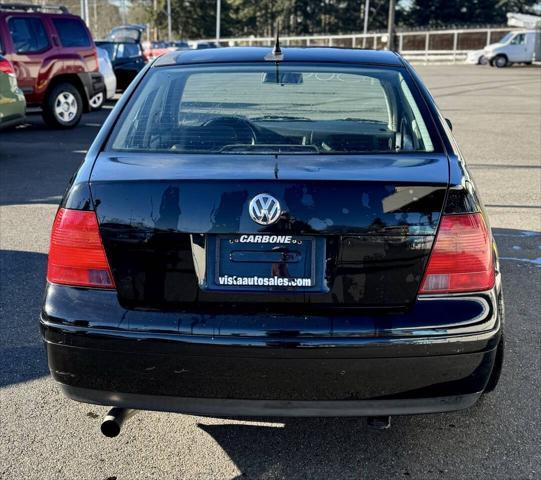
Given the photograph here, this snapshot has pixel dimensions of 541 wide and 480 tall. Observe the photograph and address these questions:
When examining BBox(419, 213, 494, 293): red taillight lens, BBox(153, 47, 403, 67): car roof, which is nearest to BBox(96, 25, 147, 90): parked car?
BBox(153, 47, 403, 67): car roof

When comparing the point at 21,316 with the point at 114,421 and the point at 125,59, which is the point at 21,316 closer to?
the point at 114,421

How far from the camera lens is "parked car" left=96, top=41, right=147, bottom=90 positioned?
19453mm

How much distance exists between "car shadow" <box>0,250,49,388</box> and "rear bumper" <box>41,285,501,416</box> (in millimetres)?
1205

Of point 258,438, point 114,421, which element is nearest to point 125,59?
point 258,438

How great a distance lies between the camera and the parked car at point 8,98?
32.1 ft

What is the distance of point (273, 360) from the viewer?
2.47 meters

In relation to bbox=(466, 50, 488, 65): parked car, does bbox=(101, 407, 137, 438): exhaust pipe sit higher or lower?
higher

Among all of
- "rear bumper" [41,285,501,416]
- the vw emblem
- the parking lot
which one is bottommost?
the parking lot

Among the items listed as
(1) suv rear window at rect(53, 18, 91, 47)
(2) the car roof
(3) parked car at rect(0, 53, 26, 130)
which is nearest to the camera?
(2) the car roof

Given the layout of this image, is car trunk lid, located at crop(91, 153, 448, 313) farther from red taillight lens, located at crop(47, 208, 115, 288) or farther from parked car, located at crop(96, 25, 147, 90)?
parked car, located at crop(96, 25, 147, 90)

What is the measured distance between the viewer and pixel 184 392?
254cm

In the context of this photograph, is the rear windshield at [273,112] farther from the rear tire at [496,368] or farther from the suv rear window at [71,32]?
the suv rear window at [71,32]

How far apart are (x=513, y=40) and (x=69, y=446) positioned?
42.7m

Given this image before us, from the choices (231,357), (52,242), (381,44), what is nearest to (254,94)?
(52,242)
